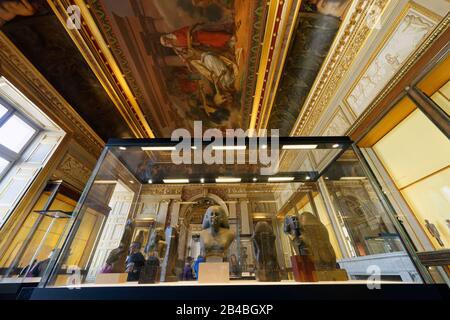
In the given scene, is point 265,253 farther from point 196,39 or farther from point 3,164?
point 3,164

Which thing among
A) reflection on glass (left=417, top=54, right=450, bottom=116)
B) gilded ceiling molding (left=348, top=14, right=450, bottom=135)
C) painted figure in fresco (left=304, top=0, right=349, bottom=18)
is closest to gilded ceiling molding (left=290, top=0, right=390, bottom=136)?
painted figure in fresco (left=304, top=0, right=349, bottom=18)

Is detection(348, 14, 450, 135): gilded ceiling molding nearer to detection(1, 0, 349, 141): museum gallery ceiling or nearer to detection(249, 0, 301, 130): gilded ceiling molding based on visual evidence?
detection(1, 0, 349, 141): museum gallery ceiling

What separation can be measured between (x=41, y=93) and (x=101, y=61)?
1855mm

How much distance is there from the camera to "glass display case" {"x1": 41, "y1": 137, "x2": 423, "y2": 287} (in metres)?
1.56

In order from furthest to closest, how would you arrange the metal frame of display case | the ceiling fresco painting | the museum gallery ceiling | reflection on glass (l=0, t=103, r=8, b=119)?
reflection on glass (l=0, t=103, r=8, b=119) → the ceiling fresco painting → the museum gallery ceiling → the metal frame of display case

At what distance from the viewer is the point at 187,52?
5395mm

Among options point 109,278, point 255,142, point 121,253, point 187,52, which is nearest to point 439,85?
point 255,142

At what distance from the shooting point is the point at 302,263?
1428 mm

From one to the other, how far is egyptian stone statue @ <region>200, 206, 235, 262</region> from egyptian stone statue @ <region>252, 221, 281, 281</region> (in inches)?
12.5

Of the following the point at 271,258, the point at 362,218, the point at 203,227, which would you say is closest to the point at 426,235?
the point at 362,218

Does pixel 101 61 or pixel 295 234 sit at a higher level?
pixel 101 61

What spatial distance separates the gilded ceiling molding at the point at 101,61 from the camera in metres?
4.18

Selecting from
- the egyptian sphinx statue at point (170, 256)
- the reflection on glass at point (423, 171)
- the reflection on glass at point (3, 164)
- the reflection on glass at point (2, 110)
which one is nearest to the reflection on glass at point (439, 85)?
the reflection on glass at point (423, 171)

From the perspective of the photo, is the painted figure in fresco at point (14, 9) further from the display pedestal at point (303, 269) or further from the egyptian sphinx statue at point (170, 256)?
the display pedestal at point (303, 269)
